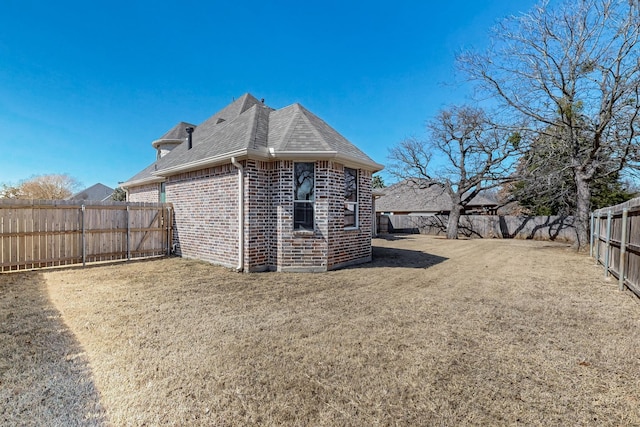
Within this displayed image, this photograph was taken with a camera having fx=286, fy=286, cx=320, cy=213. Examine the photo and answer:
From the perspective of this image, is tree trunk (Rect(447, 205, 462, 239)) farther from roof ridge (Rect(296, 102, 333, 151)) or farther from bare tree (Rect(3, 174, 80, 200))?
bare tree (Rect(3, 174, 80, 200))

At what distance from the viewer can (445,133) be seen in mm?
20016

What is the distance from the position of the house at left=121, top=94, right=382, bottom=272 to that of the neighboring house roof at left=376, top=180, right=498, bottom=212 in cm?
1641

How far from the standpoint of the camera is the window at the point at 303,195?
7.76m

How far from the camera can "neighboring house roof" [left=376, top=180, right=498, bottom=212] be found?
26734 millimetres

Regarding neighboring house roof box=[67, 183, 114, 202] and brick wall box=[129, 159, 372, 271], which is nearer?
brick wall box=[129, 159, 372, 271]

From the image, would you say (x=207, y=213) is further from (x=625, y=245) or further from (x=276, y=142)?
(x=625, y=245)

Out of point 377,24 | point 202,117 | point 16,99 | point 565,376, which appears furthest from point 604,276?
point 16,99

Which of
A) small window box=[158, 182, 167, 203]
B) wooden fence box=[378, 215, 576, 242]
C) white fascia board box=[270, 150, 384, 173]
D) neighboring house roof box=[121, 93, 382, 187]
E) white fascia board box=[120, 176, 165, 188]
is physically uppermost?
neighboring house roof box=[121, 93, 382, 187]

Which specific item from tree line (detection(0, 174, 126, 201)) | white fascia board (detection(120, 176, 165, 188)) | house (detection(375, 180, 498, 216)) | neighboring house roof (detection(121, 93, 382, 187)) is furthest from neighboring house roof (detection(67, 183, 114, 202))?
neighboring house roof (detection(121, 93, 382, 187))

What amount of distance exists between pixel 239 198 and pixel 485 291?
6.08 metres

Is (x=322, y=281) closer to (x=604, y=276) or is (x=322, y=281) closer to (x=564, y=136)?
(x=604, y=276)

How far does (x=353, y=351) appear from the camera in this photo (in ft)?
10.6

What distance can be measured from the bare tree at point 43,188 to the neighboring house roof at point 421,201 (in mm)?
36467

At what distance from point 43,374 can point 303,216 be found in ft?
18.8
